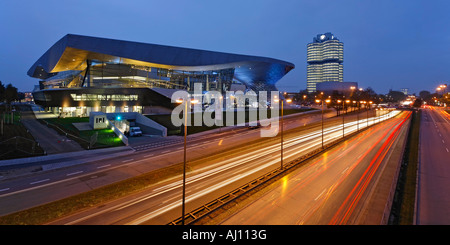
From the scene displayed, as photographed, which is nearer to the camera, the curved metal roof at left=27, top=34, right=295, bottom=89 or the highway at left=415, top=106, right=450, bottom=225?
the highway at left=415, top=106, right=450, bottom=225

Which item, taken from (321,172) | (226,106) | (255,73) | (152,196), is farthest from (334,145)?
(255,73)

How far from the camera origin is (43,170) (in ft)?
55.9

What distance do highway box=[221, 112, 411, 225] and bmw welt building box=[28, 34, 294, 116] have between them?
137 feet

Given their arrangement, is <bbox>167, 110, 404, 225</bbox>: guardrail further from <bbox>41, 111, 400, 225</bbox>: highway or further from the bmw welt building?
the bmw welt building

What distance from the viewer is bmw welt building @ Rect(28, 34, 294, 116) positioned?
47469mm

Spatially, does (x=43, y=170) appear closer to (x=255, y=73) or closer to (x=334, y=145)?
(x=334, y=145)

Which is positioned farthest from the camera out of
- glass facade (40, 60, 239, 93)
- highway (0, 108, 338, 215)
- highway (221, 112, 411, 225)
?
glass facade (40, 60, 239, 93)

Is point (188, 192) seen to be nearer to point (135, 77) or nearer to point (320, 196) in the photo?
point (320, 196)

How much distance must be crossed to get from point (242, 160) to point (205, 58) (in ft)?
151

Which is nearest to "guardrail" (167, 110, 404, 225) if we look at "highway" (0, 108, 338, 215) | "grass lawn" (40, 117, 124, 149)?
"highway" (0, 108, 338, 215)
